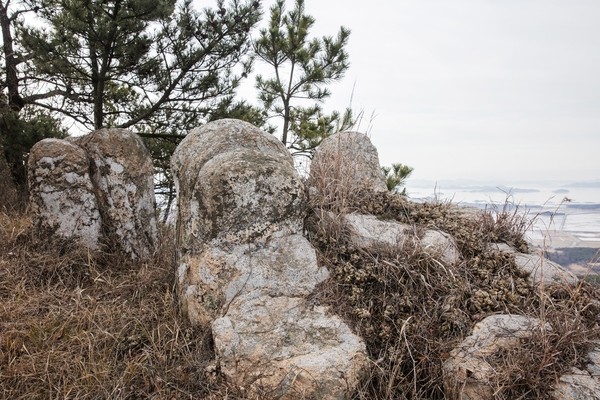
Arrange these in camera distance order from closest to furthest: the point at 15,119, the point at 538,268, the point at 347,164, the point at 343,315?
the point at 343,315
the point at 538,268
the point at 347,164
the point at 15,119

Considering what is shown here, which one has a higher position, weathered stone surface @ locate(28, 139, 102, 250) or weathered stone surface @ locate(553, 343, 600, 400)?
weathered stone surface @ locate(28, 139, 102, 250)

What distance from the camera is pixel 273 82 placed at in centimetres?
839

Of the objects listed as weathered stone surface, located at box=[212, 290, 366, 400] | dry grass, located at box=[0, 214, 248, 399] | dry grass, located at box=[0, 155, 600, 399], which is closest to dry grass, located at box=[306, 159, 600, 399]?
dry grass, located at box=[0, 155, 600, 399]

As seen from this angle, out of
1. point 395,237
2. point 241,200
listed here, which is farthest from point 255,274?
point 395,237

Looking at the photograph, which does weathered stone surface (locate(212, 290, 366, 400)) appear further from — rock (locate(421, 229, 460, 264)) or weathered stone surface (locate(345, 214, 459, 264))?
rock (locate(421, 229, 460, 264))

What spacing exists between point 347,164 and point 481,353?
5.83 ft

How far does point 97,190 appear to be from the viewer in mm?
4020

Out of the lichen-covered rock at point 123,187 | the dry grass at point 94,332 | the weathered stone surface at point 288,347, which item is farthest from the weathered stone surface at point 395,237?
the lichen-covered rock at point 123,187

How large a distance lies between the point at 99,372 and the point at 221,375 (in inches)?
28.4

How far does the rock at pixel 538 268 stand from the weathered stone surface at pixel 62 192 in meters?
3.40

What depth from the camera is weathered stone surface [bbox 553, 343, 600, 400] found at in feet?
6.91

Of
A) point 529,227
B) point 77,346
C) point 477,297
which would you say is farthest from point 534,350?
point 77,346

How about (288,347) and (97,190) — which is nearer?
(288,347)

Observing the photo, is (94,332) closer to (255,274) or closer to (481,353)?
(255,274)
